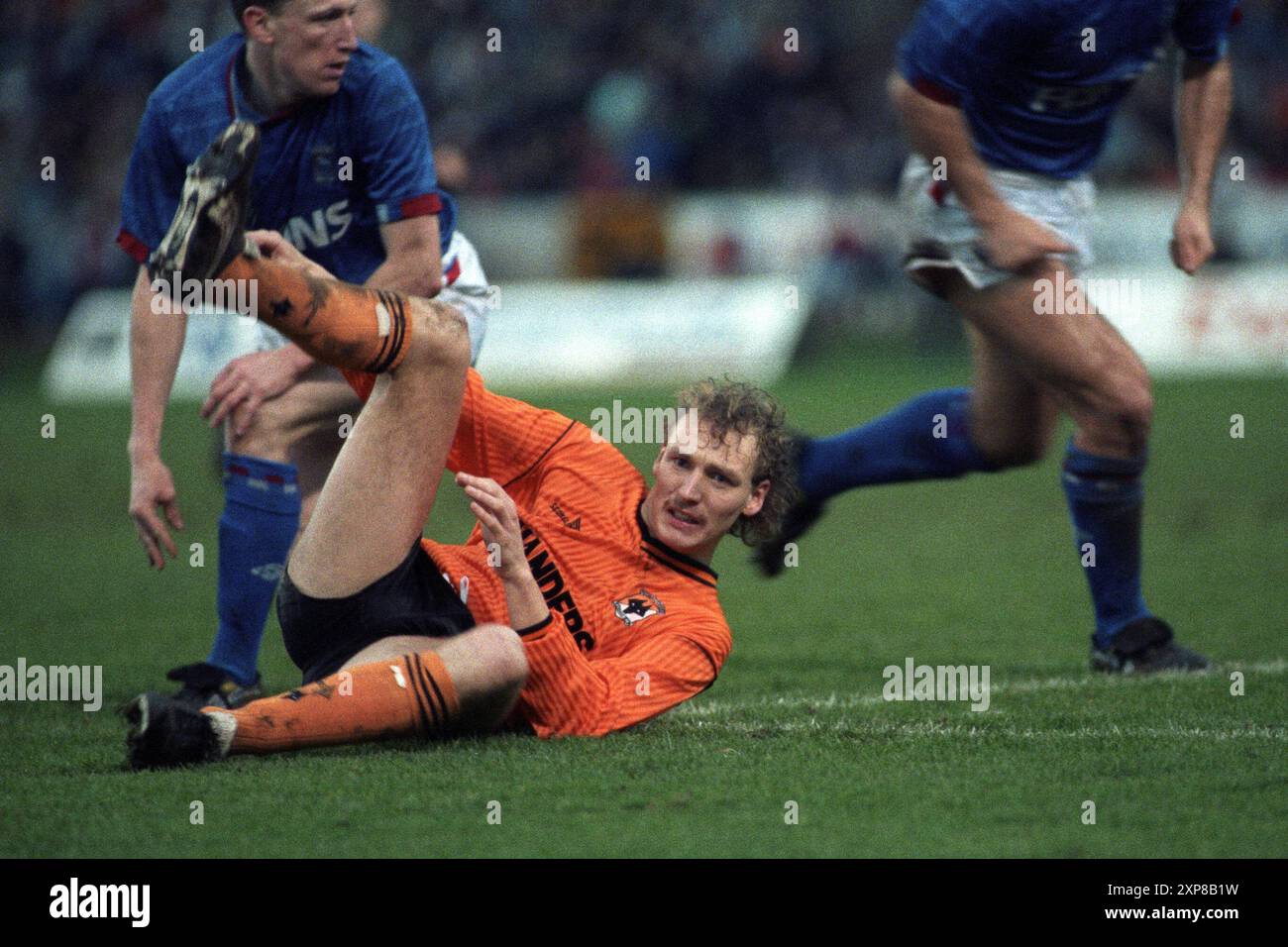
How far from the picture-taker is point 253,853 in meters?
2.88

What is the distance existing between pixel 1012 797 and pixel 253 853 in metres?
1.40

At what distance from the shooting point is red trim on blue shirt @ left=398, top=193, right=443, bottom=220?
14.7 feet

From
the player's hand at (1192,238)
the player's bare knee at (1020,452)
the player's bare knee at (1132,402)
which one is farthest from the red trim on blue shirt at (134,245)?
the player's hand at (1192,238)

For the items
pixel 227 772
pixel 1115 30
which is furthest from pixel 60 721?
pixel 1115 30

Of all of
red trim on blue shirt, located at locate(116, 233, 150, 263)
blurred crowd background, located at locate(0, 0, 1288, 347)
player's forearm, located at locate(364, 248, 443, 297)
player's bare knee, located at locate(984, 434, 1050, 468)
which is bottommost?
player's bare knee, located at locate(984, 434, 1050, 468)

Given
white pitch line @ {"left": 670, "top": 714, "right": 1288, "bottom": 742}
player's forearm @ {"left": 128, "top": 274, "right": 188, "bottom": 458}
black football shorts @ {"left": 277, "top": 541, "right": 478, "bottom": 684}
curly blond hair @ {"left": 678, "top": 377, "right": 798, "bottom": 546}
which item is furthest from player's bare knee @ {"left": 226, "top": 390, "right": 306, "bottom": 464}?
white pitch line @ {"left": 670, "top": 714, "right": 1288, "bottom": 742}

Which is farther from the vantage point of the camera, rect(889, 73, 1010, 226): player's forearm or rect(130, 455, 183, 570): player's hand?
rect(889, 73, 1010, 226): player's forearm

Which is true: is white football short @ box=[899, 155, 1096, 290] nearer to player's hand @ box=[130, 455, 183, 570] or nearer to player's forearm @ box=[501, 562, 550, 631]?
player's forearm @ box=[501, 562, 550, 631]

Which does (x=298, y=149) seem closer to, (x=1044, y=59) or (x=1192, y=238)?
(x=1044, y=59)

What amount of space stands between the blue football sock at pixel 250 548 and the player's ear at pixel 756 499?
4.10 feet

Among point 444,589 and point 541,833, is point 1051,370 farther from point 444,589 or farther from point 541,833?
point 541,833

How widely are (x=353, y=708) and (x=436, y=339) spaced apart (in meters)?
0.76

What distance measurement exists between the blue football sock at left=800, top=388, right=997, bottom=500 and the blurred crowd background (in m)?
13.8

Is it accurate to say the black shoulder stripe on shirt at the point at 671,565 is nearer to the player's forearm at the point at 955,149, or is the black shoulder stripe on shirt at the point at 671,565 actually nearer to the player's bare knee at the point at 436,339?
the player's bare knee at the point at 436,339
